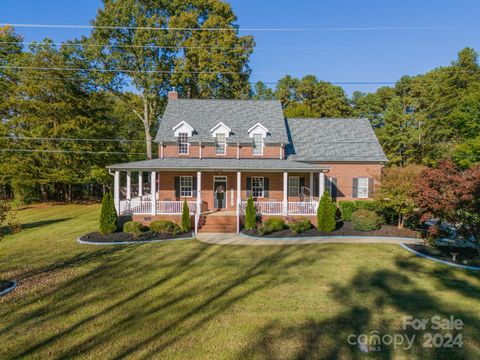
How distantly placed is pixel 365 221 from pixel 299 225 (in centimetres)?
377

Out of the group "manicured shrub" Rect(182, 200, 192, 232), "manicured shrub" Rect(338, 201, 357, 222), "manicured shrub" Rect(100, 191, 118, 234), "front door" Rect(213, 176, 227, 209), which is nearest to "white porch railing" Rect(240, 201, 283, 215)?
"front door" Rect(213, 176, 227, 209)

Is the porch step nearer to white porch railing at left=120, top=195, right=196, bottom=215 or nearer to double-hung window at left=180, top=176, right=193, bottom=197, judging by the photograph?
white porch railing at left=120, top=195, right=196, bottom=215

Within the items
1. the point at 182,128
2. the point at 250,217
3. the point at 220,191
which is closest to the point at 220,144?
the point at 182,128

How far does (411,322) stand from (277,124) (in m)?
18.2

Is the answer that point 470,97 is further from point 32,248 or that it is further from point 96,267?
point 32,248

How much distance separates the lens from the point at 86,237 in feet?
49.2

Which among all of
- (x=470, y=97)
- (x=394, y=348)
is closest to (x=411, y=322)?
(x=394, y=348)

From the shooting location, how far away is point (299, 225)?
15.8 m

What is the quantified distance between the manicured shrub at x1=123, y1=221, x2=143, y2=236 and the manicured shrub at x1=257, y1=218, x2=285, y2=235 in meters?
6.55

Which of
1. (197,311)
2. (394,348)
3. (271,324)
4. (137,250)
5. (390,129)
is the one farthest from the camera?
(390,129)

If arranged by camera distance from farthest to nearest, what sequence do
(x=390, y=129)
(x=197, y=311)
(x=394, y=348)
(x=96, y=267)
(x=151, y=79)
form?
(x=390, y=129) < (x=151, y=79) < (x=96, y=267) < (x=197, y=311) < (x=394, y=348)

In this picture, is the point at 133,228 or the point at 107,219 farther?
the point at 107,219

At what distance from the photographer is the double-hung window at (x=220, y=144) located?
71.2ft

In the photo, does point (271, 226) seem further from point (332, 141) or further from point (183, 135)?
point (332, 141)
